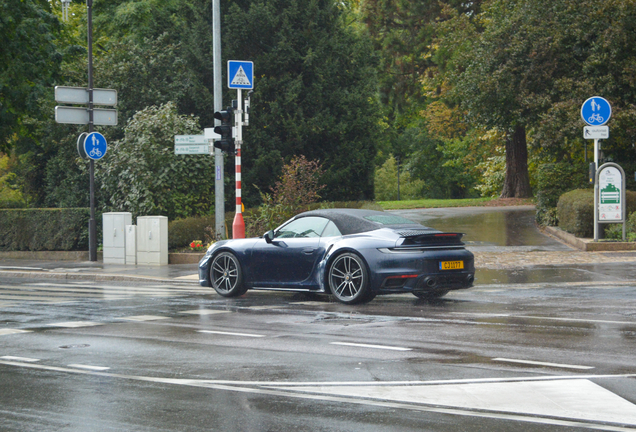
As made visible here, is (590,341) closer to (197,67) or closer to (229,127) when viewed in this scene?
(229,127)

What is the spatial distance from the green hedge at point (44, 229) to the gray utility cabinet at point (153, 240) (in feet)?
14.8

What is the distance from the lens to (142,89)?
29.4 m

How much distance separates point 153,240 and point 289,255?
8.93 metres

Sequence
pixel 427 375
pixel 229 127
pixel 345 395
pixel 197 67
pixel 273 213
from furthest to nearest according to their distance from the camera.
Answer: pixel 197 67
pixel 273 213
pixel 229 127
pixel 427 375
pixel 345 395

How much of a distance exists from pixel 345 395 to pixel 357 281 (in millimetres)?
5904

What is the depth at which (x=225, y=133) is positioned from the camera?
728 inches

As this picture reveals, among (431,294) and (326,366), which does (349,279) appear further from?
(326,366)

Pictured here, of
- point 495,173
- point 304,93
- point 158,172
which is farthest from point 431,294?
point 495,173

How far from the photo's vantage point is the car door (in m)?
12.8

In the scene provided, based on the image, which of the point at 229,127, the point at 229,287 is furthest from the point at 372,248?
the point at 229,127

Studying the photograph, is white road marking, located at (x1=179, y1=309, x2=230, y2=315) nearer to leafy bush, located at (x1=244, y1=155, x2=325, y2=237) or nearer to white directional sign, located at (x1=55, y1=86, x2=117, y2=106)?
leafy bush, located at (x1=244, y1=155, x2=325, y2=237)

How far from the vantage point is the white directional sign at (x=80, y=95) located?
73.3ft

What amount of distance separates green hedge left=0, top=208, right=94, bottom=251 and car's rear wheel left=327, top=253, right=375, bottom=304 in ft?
48.5

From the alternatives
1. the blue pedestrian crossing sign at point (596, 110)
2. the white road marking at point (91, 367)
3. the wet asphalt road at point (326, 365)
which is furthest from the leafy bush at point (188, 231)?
the white road marking at point (91, 367)
